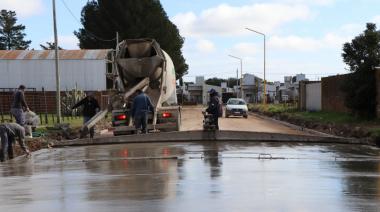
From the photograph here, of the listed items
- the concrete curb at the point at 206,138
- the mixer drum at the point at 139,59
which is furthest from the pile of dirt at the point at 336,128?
the mixer drum at the point at 139,59

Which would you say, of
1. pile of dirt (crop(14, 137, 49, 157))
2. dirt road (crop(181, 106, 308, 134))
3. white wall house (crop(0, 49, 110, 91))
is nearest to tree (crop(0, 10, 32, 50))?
white wall house (crop(0, 49, 110, 91))

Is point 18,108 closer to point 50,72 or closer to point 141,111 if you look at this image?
point 141,111

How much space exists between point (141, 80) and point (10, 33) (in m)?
90.9

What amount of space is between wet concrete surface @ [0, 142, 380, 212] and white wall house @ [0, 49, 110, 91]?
36.3 metres

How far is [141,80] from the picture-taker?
2125 cm

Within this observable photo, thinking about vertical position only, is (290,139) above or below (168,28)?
below

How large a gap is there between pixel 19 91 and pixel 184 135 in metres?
5.00

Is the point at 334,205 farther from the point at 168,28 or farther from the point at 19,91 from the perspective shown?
the point at 168,28

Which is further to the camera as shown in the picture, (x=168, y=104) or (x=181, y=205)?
(x=168, y=104)

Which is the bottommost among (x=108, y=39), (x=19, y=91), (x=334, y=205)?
(x=334, y=205)

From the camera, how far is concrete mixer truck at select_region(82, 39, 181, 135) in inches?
809

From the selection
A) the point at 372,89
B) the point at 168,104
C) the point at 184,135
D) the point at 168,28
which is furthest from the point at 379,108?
the point at 168,28

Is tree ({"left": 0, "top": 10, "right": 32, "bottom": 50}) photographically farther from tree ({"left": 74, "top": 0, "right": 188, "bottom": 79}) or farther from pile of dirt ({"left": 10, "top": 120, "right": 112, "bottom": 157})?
pile of dirt ({"left": 10, "top": 120, "right": 112, "bottom": 157})

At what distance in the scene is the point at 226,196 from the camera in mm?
7688
